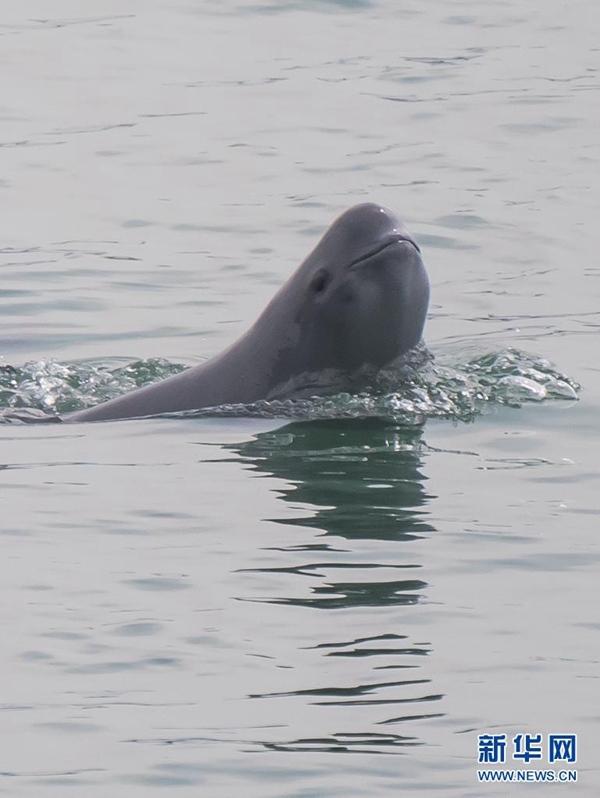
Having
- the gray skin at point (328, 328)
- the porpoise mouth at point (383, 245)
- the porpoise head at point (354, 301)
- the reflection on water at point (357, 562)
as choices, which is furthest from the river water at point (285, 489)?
the porpoise mouth at point (383, 245)

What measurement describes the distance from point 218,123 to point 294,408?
8.61 metres

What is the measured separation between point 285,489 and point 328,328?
50.6 inches

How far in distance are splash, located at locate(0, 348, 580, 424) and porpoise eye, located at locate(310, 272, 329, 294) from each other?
0.48 meters

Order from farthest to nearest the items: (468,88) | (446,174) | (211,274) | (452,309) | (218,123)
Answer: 1. (468,88)
2. (218,123)
3. (446,174)
4. (211,274)
5. (452,309)

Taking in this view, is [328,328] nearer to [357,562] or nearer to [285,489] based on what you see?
[285,489]

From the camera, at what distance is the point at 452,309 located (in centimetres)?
1160

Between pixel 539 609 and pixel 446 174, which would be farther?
pixel 446 174

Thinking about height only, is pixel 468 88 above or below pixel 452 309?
above

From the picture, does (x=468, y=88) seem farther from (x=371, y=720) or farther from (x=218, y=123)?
(x=371, y=720)

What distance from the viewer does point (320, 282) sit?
28.3 ft

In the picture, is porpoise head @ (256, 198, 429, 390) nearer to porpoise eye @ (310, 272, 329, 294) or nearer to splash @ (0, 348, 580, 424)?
porpoise eye @ (310, 272, 329, 294)

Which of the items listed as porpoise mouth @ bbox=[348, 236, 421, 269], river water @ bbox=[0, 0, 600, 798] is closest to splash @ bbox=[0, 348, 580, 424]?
river water @ bbox=[0, 0, 600, 798]

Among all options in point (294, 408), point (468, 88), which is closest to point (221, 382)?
point (294, 408)

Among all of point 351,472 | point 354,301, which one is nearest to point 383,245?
point 354,301
